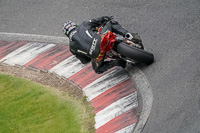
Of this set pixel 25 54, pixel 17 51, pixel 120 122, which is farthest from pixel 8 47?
pixel 120 122

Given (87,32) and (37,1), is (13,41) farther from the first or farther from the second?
(87,32)

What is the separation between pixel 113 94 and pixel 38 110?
5.70 feet

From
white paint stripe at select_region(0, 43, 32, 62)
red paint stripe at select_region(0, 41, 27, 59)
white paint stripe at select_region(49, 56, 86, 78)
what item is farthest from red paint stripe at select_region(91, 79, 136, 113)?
red paint stripe at select_region(0, 41, 27, 59)

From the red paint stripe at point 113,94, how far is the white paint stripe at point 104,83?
0.14m

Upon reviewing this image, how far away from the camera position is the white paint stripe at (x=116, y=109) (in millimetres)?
7766

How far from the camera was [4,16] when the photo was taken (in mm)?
13062

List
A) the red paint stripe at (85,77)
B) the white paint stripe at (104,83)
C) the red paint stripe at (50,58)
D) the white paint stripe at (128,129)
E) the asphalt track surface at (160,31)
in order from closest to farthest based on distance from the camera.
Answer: the asphalt track surface at (160,31) → the white paint stripe at (128,129) → the white paint stripe at (104,83) → the red paint stripe at (85,77) → the red paint stripe at (50,58)

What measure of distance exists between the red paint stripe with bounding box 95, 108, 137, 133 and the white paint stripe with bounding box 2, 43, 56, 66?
155 inches

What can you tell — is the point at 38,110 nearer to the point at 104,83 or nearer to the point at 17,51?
the point at 104,83

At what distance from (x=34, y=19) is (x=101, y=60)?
4630 millimetres

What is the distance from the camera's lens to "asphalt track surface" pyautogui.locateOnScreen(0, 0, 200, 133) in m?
6.92

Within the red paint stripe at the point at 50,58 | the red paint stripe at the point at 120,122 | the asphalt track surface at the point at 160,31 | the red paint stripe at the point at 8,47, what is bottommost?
the red paint stripe at the point at 8,47

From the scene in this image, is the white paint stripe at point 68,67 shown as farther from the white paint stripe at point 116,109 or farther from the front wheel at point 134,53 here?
the white paint stripe at point 116,109

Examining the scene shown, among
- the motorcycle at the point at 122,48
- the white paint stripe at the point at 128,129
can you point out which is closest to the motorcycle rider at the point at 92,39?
the motorcycle at the point at 122,48
